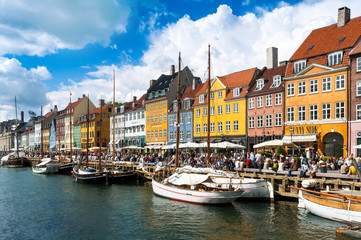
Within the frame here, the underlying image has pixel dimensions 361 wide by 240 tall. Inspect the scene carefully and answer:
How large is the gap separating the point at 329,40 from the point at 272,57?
9.79 meters

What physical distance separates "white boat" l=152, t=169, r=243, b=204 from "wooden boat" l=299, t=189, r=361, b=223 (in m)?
4.62

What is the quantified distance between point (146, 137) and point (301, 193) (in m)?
46.7

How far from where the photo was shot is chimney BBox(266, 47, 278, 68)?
46516 millimetres

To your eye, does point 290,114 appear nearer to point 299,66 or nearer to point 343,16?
point 299,66

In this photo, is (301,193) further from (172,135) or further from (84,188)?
(172,135)

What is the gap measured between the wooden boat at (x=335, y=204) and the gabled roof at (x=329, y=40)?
20.2 metres

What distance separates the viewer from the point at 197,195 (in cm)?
2414

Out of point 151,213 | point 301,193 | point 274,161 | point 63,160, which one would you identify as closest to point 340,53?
point 274,161

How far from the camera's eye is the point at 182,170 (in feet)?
96.1

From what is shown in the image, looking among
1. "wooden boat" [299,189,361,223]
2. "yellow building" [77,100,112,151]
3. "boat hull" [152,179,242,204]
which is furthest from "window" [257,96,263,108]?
"yellow building" [77,100,112,151]

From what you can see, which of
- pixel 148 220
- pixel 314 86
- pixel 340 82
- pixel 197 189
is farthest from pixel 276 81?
pixel 148 220

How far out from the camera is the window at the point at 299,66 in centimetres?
3828

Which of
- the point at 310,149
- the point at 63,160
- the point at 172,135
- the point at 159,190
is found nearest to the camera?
the point at 159,190

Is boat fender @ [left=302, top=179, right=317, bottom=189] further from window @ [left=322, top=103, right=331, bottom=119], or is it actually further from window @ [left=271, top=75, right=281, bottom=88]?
window @ [left=271, top=75, right=281, bottom=88]
